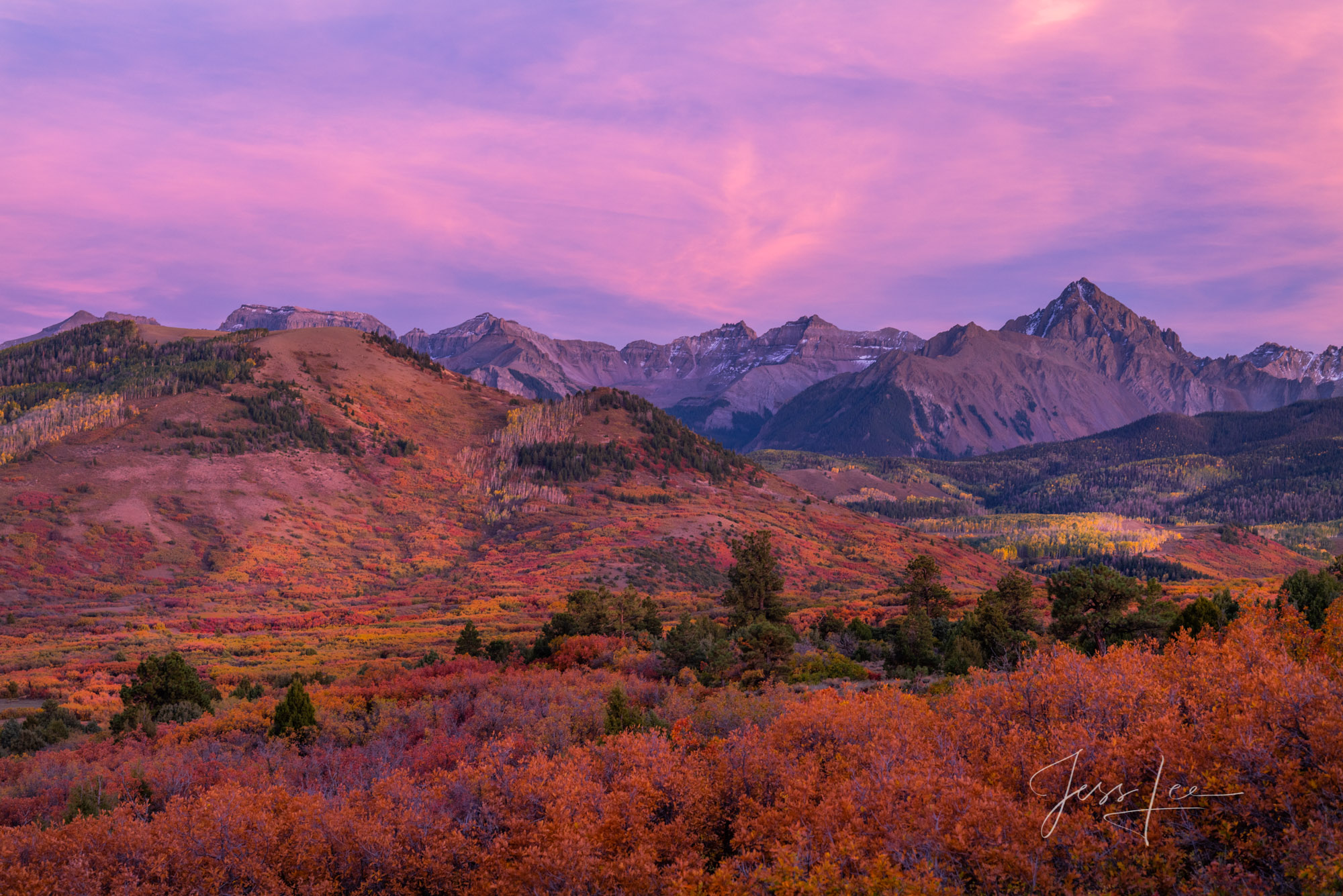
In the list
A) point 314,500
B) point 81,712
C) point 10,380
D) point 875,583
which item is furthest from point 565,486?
point 10,380

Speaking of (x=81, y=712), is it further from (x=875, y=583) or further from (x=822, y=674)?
(x=875, y=583)

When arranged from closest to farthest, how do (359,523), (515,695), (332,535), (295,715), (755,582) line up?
1. (295,715)
2. (515,695)
3. (755,582)
4. (332,535)
5. (359,523)

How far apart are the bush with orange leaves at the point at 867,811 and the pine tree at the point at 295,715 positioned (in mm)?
11362

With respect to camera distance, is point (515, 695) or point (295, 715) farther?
point (515, 695)

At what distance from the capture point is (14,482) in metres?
122

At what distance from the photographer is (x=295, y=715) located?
107 feet

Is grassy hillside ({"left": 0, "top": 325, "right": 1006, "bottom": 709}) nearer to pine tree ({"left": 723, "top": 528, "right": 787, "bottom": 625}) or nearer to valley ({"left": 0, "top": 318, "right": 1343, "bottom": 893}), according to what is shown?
valley ({"left": 0, "top": 318, "right": 1343, "bottom": 893})

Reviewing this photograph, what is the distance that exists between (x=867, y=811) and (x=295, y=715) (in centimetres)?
2819

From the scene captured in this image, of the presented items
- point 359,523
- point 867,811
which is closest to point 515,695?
point 867,811
